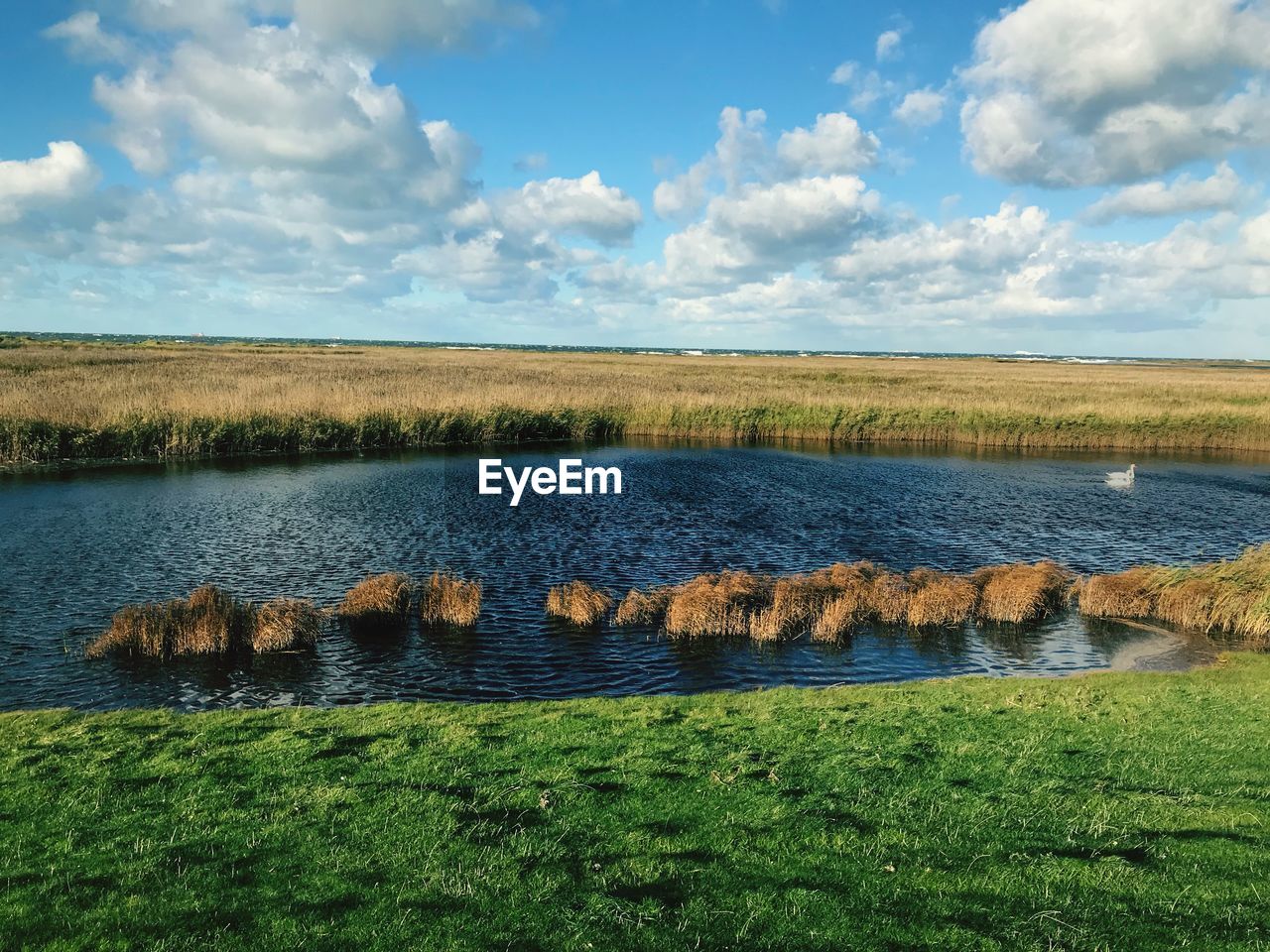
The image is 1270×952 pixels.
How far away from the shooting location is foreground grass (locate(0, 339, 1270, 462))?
39.8 metres

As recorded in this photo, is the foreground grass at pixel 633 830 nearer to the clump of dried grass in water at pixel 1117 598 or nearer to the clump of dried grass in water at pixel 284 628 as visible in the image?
the clump of dried grass in water at pixel 284 628

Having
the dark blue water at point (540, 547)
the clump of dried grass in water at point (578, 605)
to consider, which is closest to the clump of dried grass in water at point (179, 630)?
the dark blue water at point (540, 547)

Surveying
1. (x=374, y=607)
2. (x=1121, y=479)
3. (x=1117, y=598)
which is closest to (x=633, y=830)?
(x=374, y=607)

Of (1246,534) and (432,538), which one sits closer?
(432,538)

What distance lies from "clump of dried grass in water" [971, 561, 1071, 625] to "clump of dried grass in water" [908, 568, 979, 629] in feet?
1.47

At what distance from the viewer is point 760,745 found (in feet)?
36.4

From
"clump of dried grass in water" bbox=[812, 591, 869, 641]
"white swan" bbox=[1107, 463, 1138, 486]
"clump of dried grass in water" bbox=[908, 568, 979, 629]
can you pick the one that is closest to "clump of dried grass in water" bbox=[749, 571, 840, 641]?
"clump of dried grass in water" bbox=[812, 591, 869, 641]

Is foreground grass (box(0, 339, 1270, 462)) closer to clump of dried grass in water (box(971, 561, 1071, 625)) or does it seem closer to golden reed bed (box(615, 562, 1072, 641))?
golden reed bed (box(615, 562, 1072, 641))

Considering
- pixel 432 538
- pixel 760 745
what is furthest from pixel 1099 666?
pixel 432 538

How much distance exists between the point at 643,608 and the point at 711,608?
6.01ft

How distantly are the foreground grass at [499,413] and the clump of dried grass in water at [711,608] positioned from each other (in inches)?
1277

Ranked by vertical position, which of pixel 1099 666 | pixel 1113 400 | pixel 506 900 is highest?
pixel 1113 400

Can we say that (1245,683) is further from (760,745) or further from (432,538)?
(432,538)

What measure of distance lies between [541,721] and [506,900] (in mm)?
5275
